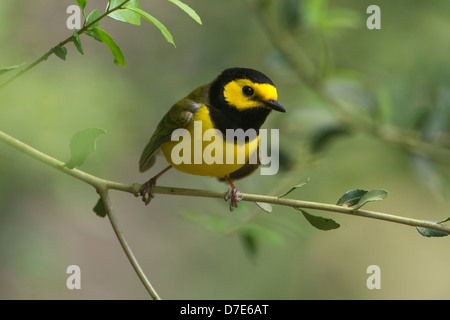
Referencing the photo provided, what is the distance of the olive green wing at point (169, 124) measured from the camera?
2348 millimetres

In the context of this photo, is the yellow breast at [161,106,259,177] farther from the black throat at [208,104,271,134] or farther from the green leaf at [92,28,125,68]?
the green leaf at [92,28,125,68]

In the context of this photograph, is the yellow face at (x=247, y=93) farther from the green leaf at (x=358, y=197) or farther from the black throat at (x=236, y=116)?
the green leaf at (x=358, y=197)

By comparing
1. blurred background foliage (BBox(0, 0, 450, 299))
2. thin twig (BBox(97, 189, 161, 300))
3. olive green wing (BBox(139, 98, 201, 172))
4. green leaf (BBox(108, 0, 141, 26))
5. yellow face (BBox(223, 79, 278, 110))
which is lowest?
thin twig (BBox(97, 189, 161, 300))

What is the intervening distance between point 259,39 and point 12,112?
2.10 meters

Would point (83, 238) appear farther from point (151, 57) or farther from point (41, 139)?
point (41, 139)

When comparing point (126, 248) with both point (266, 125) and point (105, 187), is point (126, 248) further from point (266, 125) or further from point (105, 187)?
point (266, 125)

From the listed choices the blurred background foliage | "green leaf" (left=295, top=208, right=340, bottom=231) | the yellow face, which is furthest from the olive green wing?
"green leaf" (left=295, top=208, right=340, bottom=231)

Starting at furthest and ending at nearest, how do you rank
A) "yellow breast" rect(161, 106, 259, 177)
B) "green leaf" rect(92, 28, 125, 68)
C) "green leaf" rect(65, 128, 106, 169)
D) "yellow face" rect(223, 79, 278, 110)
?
"yellow face" rect(223, 79, 278, 110), "yellow breast" rect(161, 106, 259, 177), "green leaf" rect(65, 128, 106, 169), "green leaf" rect(92, 28, 125, 68)

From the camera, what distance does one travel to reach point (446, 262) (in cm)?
622

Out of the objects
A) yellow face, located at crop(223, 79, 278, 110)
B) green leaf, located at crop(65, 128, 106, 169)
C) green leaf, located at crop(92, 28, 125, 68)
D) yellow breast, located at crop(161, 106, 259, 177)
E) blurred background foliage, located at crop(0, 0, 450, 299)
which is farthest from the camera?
blurred background foliage, located at crop(0, 0, 450, 299)

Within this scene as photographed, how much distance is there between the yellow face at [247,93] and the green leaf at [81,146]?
925 mm

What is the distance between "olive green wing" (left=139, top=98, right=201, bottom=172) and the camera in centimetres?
235

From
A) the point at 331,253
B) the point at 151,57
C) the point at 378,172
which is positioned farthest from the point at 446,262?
the point at 151,57

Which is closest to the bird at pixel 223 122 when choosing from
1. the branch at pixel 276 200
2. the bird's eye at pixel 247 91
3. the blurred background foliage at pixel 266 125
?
the bird's eye at pixel 247 91
